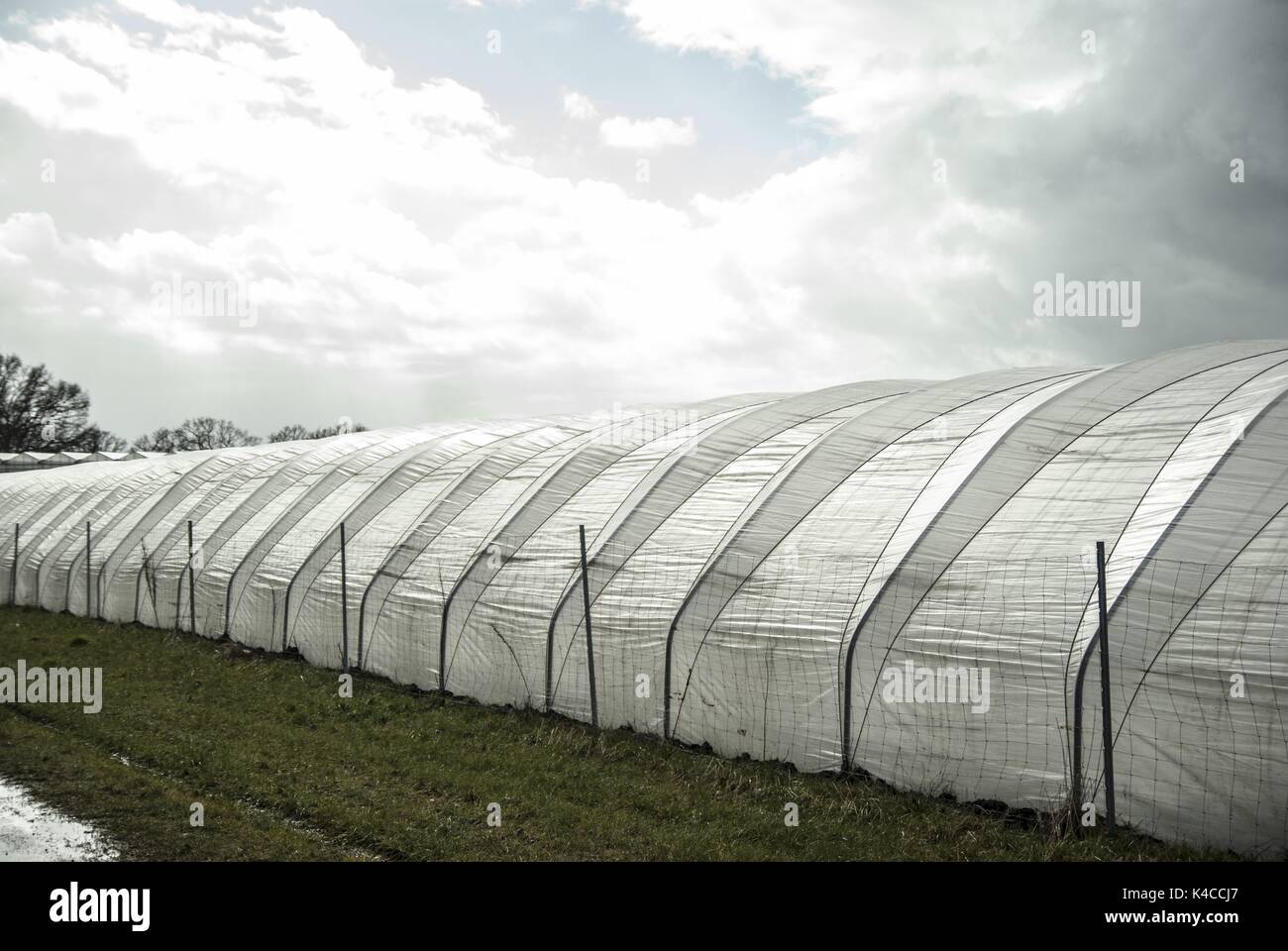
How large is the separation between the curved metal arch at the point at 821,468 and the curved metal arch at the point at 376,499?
7.62 metres

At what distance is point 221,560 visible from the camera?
21.0m

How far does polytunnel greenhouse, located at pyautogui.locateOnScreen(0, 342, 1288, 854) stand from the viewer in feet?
25.6

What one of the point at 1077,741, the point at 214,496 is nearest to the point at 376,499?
the point at 214,496

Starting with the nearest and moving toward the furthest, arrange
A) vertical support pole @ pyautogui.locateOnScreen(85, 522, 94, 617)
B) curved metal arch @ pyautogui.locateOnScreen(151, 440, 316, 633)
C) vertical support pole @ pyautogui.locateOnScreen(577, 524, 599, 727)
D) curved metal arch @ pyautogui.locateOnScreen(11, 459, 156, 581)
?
vertical support pole @ pyautogui.locateOnScreen(577, 524, 599, 727), curved metal arch @ pyautogui.locateOnScreen(151, 440, 316, 633), vertical support pole @ pyautogui.locateOnScreen(85, 522, 94, 617), curved metal arch @ pyautogui.locateOnScreen(11, 459, 156, 581)

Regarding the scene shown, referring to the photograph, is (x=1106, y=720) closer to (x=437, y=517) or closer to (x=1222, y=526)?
(x=1222, y=526)

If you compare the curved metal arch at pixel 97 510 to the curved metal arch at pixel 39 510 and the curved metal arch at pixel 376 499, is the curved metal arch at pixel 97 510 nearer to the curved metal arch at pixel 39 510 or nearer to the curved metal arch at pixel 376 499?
the curved metal arch at pixel 39 510

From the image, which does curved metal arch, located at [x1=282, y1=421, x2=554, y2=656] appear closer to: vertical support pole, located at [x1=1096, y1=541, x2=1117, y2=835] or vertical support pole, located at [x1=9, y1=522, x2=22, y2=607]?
vertical support pole, located at [x1=1096, y1=541, x2=1117, y2=835]

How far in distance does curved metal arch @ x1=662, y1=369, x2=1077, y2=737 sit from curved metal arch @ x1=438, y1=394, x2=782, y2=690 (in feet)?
11.2

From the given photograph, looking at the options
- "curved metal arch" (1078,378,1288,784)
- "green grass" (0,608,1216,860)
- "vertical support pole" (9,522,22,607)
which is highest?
"curved metal arch" (1078,378,1288,784)

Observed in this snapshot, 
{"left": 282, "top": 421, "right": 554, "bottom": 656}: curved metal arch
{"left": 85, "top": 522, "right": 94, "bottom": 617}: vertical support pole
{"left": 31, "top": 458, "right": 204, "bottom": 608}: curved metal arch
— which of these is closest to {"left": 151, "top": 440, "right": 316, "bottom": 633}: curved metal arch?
{"left": 85, "top": 522, "right": 94, "bottom": 617}: vertical support pole

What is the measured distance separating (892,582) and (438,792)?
5065 millimetres

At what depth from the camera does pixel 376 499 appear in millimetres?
19203

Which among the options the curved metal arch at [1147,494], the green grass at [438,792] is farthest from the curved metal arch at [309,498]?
the curved metal arch at [1147,494]

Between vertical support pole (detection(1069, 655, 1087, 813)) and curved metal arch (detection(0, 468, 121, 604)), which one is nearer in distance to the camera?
vertical support pole (detection(1069, 655, 1087, 813))
